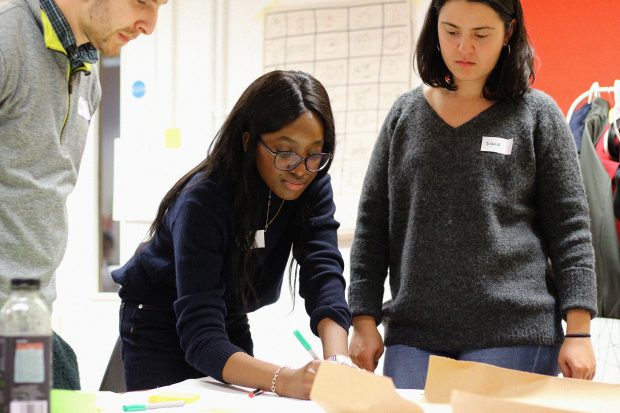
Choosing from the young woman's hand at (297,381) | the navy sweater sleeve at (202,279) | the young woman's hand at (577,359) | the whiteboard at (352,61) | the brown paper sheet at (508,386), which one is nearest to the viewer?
the brown paper sheet at (508,386)

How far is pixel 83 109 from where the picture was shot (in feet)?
5.30

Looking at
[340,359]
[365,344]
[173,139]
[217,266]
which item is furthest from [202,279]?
[173,139]

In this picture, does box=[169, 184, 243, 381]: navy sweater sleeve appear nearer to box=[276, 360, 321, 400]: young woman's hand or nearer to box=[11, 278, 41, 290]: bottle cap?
box=[276, 360, 321, 400]: young woman's hand

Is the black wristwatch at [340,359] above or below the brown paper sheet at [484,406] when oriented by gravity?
below

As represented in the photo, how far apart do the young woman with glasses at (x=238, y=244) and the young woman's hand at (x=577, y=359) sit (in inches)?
17.3

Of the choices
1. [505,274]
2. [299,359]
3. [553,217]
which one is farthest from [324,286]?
[299,359]

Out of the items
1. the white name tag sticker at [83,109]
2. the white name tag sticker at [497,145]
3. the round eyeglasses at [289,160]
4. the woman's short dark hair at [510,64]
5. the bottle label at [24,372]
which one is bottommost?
the bottle label at [24,372]

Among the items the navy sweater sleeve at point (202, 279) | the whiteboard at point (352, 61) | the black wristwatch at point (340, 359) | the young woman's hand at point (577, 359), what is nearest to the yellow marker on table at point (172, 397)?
the navy sweater sleeve at point (202, 279)

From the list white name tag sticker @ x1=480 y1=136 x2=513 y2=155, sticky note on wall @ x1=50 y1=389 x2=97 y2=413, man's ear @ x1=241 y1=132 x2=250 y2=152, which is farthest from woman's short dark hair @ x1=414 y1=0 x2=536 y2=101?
sticky note on wall @ x1=50 y1=389 x2=97 y2=413

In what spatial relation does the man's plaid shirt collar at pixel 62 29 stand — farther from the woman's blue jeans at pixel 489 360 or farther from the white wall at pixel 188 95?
the white wall at pixel 188 95

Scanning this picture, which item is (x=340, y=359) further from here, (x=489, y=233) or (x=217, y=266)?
(x=489, y=233)

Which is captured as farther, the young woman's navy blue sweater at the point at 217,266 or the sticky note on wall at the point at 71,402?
the young woman's navy blue sweater at the point at 217,266

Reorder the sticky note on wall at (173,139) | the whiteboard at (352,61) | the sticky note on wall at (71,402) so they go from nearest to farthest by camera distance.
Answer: the sticky note on wall at (71,402), the whiteboard at (352,61), the sticky note on wall at (173,139)

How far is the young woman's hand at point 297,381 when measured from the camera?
1.31 m
